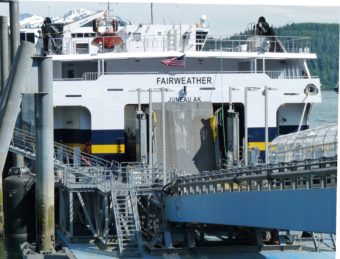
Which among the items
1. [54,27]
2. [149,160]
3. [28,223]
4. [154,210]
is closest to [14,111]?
[154,210]

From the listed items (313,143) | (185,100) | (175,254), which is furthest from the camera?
(185,100)

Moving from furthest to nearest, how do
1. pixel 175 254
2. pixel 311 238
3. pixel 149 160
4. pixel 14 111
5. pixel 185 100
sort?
1. pixel 185 100
2. pixel 149 160
3. pixel 311 238
4. pixel 175 254
5. pixel 14 111

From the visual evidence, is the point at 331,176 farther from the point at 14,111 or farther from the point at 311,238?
the point at 311,238

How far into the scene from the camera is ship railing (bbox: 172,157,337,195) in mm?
17677

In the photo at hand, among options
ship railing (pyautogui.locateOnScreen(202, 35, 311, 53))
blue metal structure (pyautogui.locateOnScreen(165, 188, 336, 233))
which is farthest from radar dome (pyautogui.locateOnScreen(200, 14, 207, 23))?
blue metal structure (pyautogui.locateOnScreen(165, 188, 336, 233))

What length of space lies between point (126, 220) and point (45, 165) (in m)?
1.94

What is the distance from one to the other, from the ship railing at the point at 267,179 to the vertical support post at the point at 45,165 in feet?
8.28

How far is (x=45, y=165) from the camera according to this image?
23.5 meters

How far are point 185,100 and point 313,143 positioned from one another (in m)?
7.82

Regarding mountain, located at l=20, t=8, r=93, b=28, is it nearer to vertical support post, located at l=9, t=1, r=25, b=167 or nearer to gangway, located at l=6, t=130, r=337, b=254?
vertical support post, located at l=9, t=1, r=25, b=167

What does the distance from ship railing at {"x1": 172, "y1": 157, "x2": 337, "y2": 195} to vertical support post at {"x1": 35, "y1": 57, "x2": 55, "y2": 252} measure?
8.28 feet

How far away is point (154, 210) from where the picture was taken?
24.2 metres

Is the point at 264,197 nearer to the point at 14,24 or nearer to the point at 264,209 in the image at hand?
the point at 264,209

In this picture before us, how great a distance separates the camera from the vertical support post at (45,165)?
2258cm
